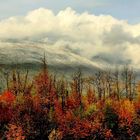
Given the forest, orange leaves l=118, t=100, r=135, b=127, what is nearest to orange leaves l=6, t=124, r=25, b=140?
the forest

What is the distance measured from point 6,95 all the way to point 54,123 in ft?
91.5

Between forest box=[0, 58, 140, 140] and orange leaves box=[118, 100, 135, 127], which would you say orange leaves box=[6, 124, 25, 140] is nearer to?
forest box=[0, 58, 140, 140]

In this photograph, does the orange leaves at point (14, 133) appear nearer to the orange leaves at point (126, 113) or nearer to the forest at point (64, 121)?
the forest at point (64, 121)

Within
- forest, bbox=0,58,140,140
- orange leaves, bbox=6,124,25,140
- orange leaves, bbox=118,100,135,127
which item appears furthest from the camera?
orange leaves, bbox=118,100,135,127

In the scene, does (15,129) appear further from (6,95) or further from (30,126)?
(6,95)

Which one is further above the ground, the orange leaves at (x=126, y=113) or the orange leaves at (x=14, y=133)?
the orange leaves at (x=126, y=113)

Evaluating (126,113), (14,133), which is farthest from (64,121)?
(126,113)

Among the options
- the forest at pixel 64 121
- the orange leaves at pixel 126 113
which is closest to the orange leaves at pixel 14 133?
the forest at pixel 64 121

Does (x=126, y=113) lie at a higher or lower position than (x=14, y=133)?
higher

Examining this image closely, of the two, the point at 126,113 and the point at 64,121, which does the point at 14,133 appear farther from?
the point at 126,113

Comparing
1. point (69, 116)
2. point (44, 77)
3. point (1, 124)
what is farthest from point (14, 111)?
point (44, 77)

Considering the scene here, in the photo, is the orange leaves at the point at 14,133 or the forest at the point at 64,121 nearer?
the orange leaves at the point at 14,133

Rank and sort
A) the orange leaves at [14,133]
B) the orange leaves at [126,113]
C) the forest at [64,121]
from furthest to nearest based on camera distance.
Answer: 1. the orange leaves at [126,113]
2. the forest at [64,121]
3. the orange leaves at [14,133]

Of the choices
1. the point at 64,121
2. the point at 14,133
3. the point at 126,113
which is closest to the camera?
the point at 14,133
